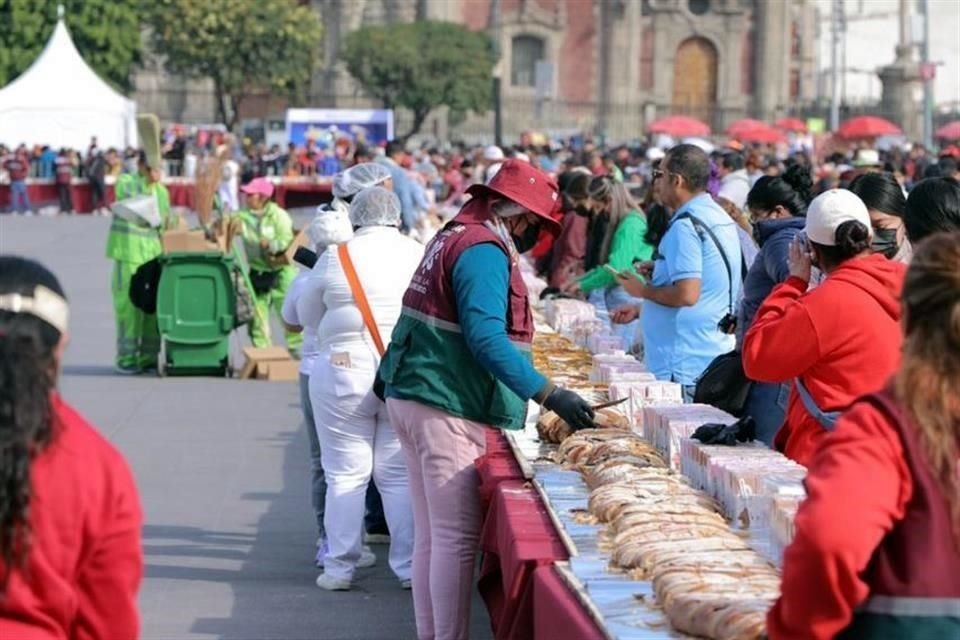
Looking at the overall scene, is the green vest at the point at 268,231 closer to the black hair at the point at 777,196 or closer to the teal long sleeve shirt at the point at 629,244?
the teal long sleeve shirt at the point at 629,244

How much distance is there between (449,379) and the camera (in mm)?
7480

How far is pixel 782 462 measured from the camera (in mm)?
6578

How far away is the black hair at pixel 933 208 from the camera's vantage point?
7371mm

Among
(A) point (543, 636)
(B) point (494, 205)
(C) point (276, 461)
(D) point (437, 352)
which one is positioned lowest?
(C) point (276, 461)

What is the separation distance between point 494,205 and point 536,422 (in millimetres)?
1606

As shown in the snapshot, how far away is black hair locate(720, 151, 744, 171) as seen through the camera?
62.7 feet

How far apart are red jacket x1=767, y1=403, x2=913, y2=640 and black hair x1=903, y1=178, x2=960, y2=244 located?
136 inches

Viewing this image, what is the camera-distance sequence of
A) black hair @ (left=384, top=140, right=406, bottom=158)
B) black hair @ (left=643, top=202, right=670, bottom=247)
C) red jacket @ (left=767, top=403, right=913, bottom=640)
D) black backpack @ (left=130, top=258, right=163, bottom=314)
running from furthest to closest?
black hair @ (left=384, top=140, right=406, bottom=158), black backpack @ (left=130, top=258, right=163, bottom=314), black hair @ (left=643, top=202, right=670, bottom=247), red jacket @ (left=767, top=403, right=913, bottom=640)

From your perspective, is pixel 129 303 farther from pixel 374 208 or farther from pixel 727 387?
pixel 727 387

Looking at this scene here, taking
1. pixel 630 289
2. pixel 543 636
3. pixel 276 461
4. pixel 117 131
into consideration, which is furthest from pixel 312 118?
pixel 543 636

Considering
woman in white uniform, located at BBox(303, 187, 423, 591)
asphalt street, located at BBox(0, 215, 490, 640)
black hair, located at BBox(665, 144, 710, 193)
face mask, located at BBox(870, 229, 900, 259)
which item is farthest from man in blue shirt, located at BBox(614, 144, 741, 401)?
face mask, located at BBox(870, 229, 900, 259)

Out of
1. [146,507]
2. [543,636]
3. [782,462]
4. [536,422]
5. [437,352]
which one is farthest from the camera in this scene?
[146,507]

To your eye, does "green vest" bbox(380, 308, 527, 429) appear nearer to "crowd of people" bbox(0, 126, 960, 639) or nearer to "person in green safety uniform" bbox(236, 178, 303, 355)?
"crowd of people" bbox(0, 126, 960, 639)

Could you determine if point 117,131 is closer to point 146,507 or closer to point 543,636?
point 146,507
